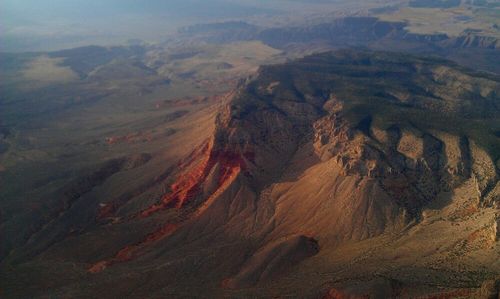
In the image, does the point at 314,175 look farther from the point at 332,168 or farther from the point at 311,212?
the point at 311,212

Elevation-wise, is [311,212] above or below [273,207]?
above

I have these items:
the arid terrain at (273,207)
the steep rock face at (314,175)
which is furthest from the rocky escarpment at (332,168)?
the arid terrain at (273,207)

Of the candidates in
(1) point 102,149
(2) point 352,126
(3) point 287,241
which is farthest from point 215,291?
(1) point 102,149

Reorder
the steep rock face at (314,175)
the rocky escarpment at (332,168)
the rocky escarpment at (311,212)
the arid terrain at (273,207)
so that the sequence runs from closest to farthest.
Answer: the rocky escarpment at (311,212) → the arid terrain at (273,207) → the steep rock face at (314,175) → the rocky escarpment at (332,168)

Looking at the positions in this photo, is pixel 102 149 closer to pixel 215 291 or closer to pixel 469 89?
pixel 215 291

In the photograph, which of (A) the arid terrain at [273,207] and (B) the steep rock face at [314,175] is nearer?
(A) the arid terrain at [273,207]

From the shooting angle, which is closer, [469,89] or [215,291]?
[215,291]

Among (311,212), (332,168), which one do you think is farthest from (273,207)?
(332,168)

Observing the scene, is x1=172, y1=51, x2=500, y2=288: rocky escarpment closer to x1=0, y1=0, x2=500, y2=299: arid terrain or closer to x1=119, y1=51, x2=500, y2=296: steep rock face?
x1=119, y1=51, x2=500, y2=296: steep rock face

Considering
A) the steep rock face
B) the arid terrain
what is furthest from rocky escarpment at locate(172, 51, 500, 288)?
the arid terrain

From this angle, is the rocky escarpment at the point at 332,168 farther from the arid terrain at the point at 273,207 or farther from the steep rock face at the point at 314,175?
the arid terrain at the point at 273,207

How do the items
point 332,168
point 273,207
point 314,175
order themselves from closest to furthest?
point 273,207 → point 332,168 → point 314,175
